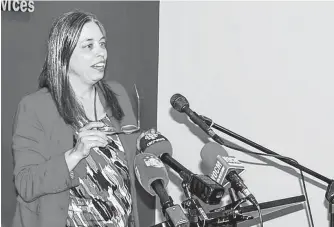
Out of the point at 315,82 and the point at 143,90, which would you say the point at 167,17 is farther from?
the point at 315,82

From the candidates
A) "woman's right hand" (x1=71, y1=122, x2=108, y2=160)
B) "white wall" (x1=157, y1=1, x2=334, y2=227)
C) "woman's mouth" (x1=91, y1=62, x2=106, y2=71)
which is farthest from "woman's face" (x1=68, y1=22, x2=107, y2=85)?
"white wall" (x1=157, y1=1, x2=334, y2=227)

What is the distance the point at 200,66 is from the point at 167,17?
1.37 ft

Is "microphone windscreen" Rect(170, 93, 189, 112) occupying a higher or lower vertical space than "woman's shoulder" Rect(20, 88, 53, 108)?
higher

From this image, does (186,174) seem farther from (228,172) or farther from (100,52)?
(100,52)

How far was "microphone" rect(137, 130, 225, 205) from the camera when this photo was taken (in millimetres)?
1349

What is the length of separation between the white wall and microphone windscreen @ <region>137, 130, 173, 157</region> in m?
1.02

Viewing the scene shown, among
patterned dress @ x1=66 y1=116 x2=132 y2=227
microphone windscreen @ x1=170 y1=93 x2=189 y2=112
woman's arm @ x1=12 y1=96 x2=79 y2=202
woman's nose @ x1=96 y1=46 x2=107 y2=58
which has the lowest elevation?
patterned dress @ x1=66 y1=116 x2=132 y2=227

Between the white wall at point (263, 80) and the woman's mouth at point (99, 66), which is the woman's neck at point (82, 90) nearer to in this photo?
the woman's mouth at point (99, 66)

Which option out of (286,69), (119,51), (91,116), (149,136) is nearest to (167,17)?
(119,51)

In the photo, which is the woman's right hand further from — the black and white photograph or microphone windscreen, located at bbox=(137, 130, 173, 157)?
microphone windscreen, located at bbox=(137, 130, 173, 157)

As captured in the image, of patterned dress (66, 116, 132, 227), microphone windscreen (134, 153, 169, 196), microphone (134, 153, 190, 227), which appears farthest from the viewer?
patterned dress (66, 116, 132, 227)

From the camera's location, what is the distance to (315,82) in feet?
7.89

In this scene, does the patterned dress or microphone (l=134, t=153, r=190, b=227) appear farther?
the patterned dress

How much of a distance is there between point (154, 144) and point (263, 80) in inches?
44.5
